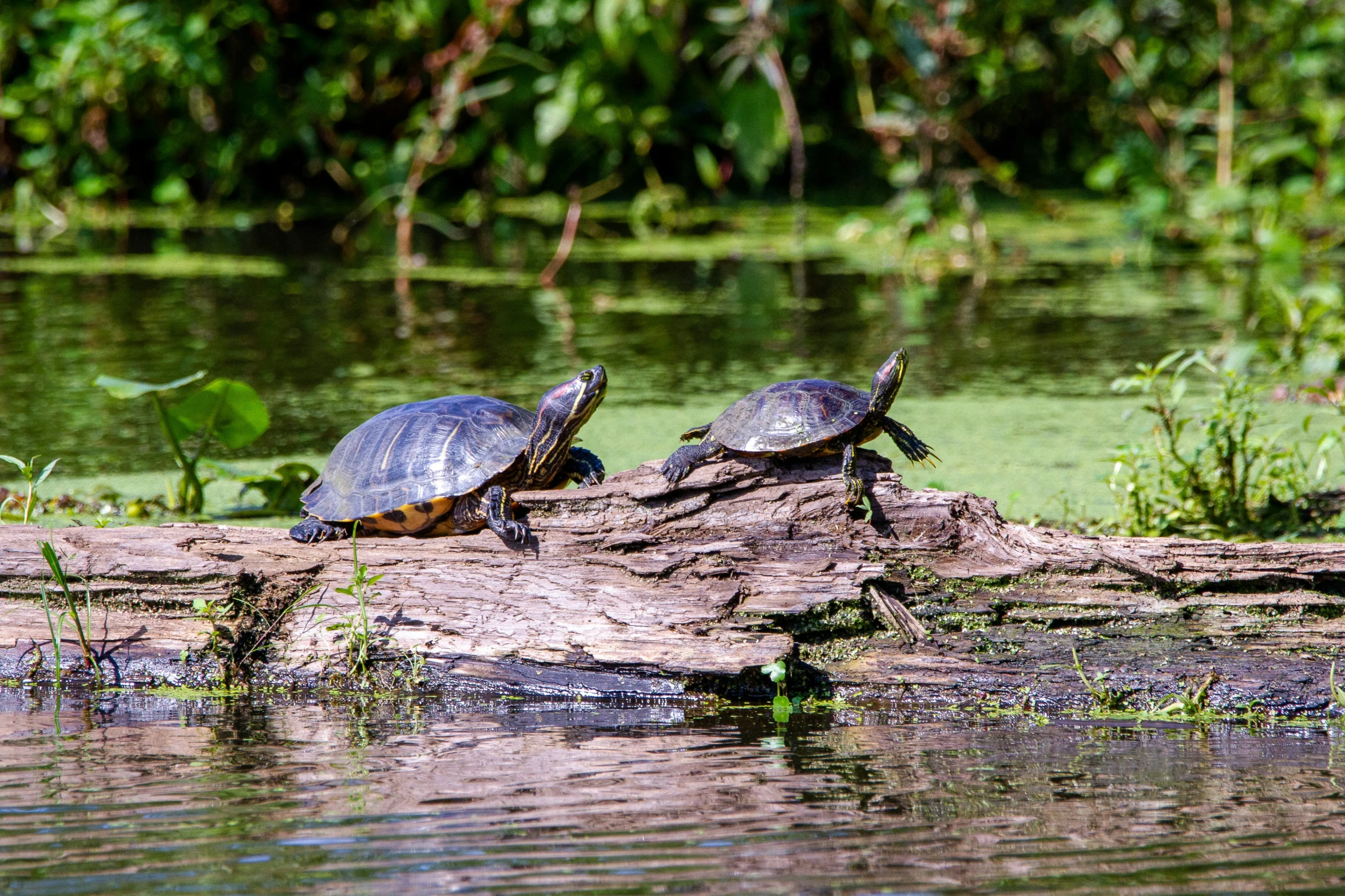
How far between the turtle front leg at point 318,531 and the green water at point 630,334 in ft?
4.37

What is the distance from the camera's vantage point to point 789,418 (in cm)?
298

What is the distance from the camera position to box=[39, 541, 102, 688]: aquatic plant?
289cm

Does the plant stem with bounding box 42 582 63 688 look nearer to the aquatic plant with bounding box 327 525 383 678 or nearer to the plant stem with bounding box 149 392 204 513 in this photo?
the aquatic plant with bounding box 327 525 383 678

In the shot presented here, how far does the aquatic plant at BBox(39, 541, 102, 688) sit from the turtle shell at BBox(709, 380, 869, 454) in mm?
1428

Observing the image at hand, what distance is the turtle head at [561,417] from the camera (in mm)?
3189

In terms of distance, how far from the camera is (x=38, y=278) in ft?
27.8

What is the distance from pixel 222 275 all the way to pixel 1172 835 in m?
7.67

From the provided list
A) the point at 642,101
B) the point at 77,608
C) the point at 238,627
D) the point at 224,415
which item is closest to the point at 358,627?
the point at 238,627

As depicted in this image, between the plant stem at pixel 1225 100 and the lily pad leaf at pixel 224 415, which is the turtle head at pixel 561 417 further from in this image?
the plant stem at pixel 1225 100

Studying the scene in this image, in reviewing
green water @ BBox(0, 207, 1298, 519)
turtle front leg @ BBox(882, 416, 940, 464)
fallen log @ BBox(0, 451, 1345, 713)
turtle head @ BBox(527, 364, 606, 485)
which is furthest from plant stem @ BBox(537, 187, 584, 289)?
fallen log @ BBox(0, 451, 1345, 713)

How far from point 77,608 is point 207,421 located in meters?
1.16

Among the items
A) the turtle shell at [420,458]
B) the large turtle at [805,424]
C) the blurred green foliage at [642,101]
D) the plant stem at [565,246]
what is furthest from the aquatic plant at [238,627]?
the blurred green foliage at [642,101]

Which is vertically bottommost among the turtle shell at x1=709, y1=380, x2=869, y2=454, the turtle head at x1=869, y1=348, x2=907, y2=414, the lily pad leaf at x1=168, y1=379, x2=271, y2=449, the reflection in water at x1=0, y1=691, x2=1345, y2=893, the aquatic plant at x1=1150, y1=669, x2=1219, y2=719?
the reflection in water at x1=0, y1=691, x2=1345, y2=893

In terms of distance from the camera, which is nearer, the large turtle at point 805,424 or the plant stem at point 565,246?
the large turtle at point 805,424
